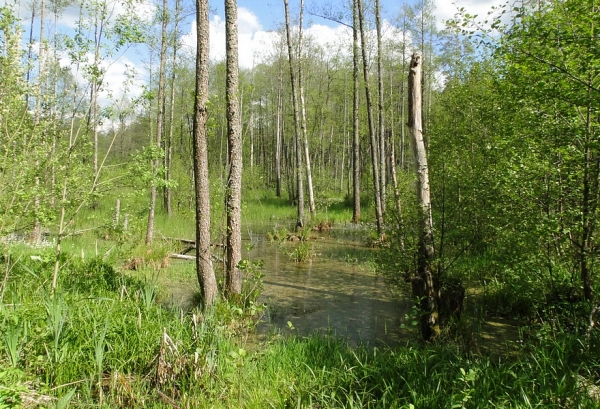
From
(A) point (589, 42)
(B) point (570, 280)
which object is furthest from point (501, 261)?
(A) point (589, 42)

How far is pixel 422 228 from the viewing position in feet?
17.6

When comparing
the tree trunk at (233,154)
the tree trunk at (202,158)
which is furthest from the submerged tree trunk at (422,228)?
the tree trunk at (202,158)

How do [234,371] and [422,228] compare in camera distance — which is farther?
[422,228]

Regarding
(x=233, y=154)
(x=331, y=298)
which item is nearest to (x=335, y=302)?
(x=331, y=298)

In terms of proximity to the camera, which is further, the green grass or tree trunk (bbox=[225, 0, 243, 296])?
tree trunk (bbox=[225, 0, 243, 296])

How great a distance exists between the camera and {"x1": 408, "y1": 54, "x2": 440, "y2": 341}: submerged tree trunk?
512cm

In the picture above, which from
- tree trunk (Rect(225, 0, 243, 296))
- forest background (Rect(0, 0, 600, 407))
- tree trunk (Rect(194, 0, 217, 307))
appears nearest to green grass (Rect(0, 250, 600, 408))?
forest background (Rect(0, 0, 600, 407))

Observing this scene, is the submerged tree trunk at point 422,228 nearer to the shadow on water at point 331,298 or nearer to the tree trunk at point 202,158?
the shadow on water at point 331,298

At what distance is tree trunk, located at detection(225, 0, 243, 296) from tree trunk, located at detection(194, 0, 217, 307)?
31 cm

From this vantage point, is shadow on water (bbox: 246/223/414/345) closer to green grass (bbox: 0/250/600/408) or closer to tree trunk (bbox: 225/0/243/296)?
tree trunk (bbox: 225/0/243/296)

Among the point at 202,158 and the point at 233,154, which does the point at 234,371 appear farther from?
the point at 233,154

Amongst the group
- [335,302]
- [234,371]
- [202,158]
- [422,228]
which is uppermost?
[202,158]

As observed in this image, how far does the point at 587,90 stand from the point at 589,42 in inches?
20.3

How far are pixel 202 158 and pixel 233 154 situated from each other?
18.0 inches
